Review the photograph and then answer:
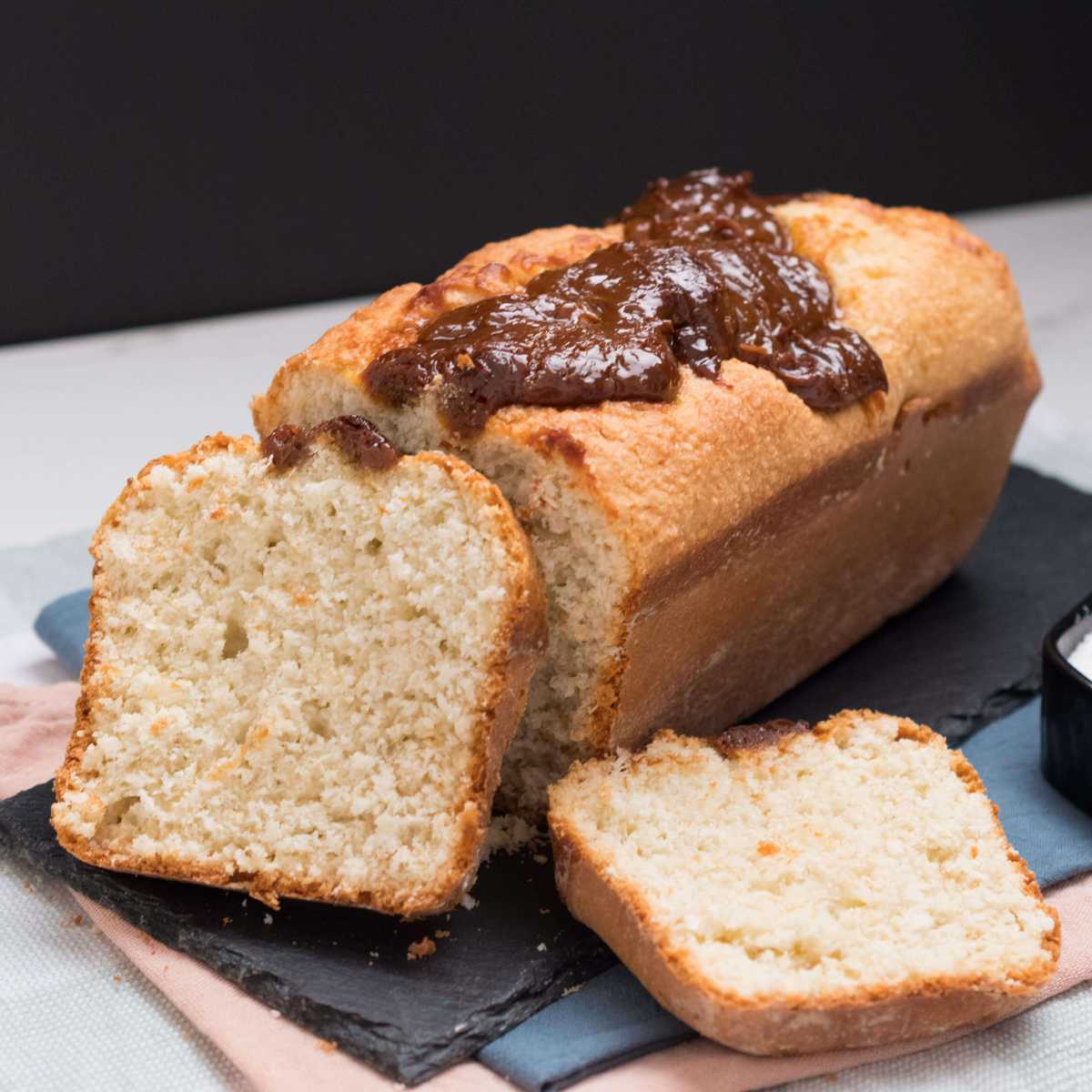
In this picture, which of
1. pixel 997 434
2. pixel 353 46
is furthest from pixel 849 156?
pixel 997 434

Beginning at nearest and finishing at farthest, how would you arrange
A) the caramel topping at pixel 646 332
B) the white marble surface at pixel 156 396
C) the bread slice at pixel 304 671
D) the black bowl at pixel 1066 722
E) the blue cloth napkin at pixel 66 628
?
the bread slice at pixel 304 671, the caramel topping at pixel 646 332, the black bowl at pixel 1066 722, the blue cloth napkin at pixel 66 628, the white marble surface at pixel 156 396

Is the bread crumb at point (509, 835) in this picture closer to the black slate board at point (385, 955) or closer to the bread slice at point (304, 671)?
the black slate board at point (385, 955)

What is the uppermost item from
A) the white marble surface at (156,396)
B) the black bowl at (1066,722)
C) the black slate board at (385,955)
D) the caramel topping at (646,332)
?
the caramel topping at (646,332)

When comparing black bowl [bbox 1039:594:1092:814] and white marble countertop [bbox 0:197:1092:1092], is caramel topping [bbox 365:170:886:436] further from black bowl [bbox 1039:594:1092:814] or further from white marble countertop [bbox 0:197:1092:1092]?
white marble countertop [bbox 0:197:1092:1092]

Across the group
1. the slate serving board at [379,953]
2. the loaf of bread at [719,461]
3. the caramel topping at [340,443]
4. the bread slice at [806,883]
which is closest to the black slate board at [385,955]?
the slate serving board at [379,953]

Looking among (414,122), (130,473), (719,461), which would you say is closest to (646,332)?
(719,461)

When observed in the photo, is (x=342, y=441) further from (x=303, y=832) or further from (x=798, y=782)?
(x=798, y=782)
